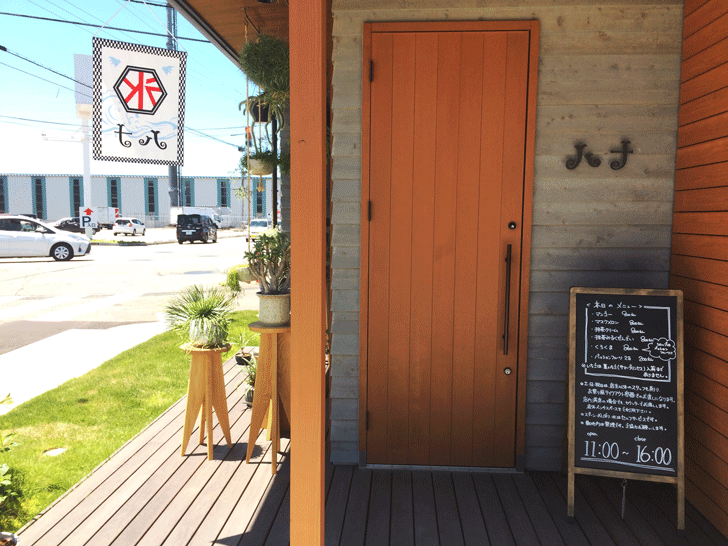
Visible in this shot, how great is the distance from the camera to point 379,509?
248 centimetres

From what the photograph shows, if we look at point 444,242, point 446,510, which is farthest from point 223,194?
point 446,510

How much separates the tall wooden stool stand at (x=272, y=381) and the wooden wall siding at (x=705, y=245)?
2069 mm

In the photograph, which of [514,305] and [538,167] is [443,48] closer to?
[538,167]

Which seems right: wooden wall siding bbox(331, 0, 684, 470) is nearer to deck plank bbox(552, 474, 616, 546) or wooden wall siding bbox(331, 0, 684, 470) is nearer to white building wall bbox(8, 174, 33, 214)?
deck plank bbox(552, 474, 616, 546)

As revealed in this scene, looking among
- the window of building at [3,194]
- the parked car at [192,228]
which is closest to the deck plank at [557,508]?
the parked car at [192,228]

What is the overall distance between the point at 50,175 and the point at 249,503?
173ft

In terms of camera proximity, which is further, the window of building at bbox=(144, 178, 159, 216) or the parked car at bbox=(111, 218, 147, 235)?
the window of building at bbox=(144, 178, 159, 216)

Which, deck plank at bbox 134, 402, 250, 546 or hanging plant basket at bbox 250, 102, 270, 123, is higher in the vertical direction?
→ hanging plant basket at bbox 250, 102, 270, 123

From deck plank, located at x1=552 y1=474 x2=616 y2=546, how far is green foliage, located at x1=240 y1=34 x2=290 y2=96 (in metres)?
2.90

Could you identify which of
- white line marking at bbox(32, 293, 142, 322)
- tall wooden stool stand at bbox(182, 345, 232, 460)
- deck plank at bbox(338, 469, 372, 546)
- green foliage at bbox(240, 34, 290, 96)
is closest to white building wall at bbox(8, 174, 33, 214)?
white line marking at bbox(32, 293, 142, 322)

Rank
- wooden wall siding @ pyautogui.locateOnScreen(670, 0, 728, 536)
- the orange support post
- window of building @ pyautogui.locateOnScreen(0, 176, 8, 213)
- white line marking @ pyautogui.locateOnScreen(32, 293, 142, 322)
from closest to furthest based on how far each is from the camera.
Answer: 1. the orange support post
2. wooden wall siding @ pyautogui.locateOnScreen(670, 0, 728, 536)
3. white line marking @ pyautogui.locateOnScreen(32, 293, 142, 322)
4. window of building @ pyautogui.locateOnScreen(0, 176, 8, 213)

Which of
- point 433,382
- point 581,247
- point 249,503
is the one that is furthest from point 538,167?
point 249,503

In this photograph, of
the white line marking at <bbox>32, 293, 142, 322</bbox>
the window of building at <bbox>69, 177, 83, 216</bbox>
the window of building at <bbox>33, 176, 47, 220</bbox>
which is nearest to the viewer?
the white line marking at <bbox>32, 293, 142, 322</bbox>

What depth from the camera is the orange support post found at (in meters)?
1.57
